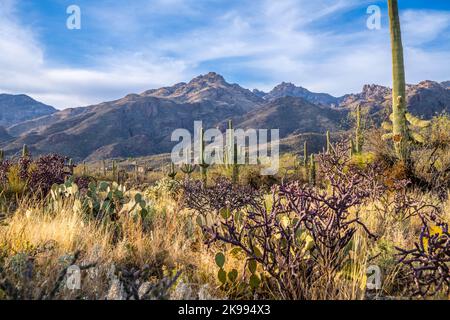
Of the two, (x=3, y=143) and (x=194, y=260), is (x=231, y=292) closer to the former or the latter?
(x=194, y=260)

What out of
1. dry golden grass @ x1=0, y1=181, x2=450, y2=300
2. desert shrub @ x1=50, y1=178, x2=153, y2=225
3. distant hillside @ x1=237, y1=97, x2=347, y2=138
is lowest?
dry golden grass @ x1=0, y1=181, x2=450, y2=300

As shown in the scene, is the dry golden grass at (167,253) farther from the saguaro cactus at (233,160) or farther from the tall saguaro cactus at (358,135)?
the tall saguaro cactus at (358,135)

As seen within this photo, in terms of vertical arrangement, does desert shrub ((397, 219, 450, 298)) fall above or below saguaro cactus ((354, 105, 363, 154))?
below

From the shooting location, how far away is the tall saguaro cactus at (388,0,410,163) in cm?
1032

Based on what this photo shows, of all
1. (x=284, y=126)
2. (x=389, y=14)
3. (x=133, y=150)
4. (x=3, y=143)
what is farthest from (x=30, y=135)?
(x=389, y=14)

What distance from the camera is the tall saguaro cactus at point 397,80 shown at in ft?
33.9

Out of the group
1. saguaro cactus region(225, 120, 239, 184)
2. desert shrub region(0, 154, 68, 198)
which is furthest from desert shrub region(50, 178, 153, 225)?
saguaro cactus region(225, 120, 239, 184)

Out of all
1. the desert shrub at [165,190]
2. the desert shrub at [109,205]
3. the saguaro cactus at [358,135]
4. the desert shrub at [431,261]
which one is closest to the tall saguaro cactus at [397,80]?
the desert shrub at [165,190]

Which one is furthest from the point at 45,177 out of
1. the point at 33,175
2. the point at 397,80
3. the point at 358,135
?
the point at 358,135

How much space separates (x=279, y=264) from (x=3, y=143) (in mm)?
197704

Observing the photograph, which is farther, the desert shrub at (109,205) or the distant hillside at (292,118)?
the distant hillside at (292,118)

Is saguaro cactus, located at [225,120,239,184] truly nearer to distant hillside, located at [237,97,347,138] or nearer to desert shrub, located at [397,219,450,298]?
desert shrub, located at [397,219,450,298]
